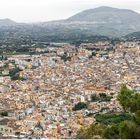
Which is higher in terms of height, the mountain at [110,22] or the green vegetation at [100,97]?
the green vegetation at [100,97]

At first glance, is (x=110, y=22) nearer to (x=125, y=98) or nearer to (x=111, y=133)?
(x=125, y=98)

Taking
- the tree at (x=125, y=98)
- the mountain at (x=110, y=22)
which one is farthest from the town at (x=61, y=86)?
the mountain at (x=110, y=22)

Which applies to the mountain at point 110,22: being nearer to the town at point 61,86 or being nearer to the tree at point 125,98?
the town at point 61,86

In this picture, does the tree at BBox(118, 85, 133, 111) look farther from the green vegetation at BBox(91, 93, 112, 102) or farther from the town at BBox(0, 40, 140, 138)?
the green vegetation at BBox(91, 93, 112, 102)

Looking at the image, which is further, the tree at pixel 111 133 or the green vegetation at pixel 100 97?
the green vegetation at pixel 100 97

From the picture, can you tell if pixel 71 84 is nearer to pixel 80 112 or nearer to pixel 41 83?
pixel 41 83

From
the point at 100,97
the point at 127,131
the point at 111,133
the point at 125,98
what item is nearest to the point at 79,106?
the point at 100,97

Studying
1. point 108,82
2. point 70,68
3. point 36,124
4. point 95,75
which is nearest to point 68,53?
point 70,68

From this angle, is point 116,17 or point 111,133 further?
point 116,17

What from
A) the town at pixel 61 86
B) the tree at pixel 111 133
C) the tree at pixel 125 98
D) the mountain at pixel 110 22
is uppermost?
the tree at pixel 125 98

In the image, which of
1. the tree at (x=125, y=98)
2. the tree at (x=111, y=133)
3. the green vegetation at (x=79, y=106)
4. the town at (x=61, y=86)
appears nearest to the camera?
the tree at (x=111, y=133)

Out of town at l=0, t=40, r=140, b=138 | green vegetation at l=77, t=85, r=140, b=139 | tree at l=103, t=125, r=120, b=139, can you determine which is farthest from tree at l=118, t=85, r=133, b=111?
town at l=0, t=40, r=140, b=138
